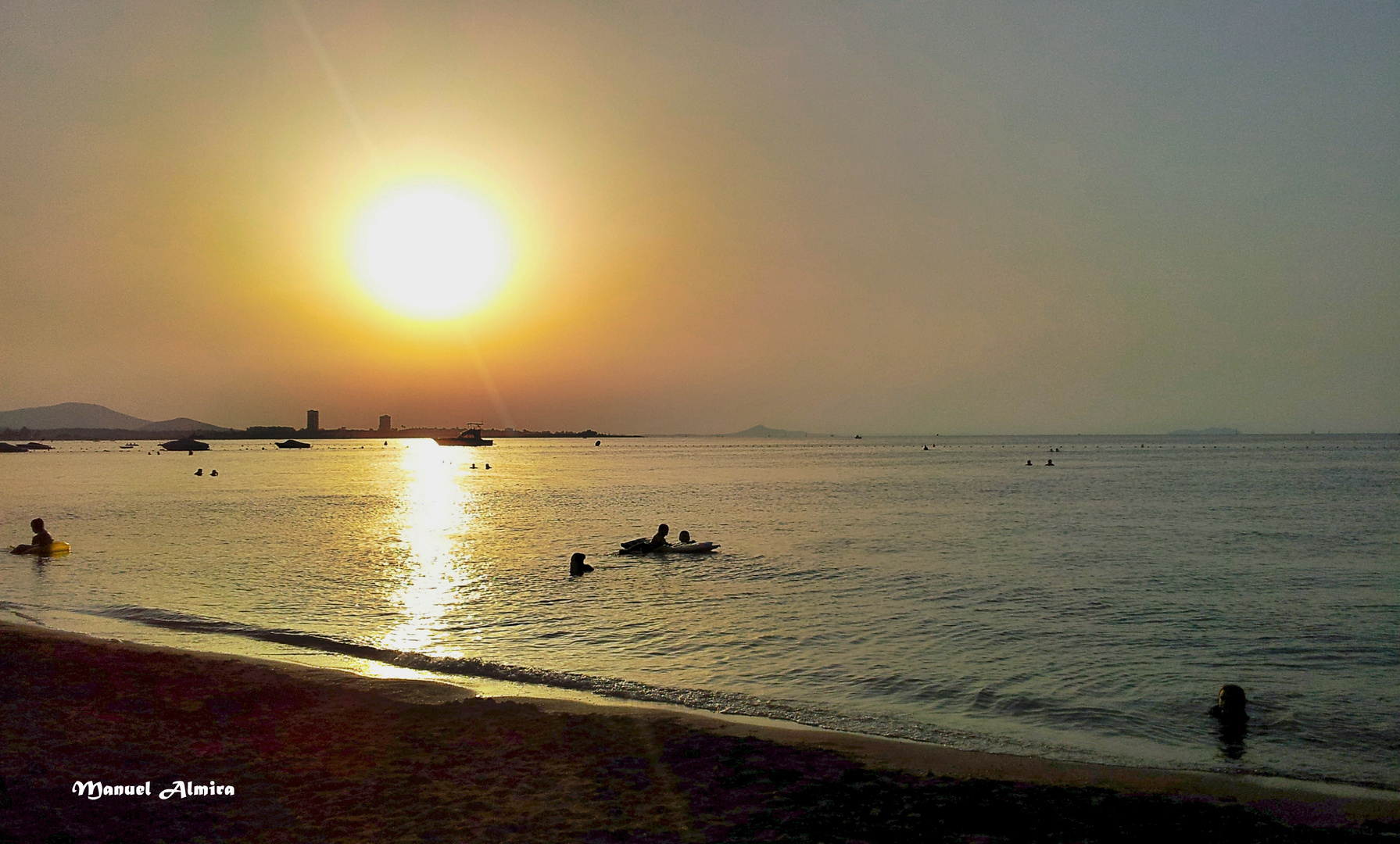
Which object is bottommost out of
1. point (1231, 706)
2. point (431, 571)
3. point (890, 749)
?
point (431, 571)

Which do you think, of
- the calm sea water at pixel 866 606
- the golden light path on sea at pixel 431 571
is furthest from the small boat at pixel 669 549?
the golden light path on sea at pixel 431 571

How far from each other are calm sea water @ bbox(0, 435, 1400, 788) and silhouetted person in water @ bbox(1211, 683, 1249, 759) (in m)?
0.25

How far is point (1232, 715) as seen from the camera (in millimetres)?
12711

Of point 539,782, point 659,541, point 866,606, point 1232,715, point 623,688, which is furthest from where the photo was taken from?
point 659,541

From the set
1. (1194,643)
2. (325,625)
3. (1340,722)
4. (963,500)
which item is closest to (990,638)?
(1194,643)

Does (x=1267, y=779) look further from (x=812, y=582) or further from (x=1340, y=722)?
(x=812, y=582)

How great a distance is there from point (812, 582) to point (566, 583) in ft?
25.1

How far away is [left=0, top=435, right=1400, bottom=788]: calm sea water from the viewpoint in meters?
13.5

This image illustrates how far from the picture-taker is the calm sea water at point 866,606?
531 inches

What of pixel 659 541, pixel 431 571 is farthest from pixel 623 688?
pixel 659 541

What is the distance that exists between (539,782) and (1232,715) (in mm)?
10218

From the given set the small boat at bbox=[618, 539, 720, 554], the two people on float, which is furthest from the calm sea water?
the two people on float

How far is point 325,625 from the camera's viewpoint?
67.3ft

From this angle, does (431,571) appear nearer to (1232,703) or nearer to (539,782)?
(539,782)
